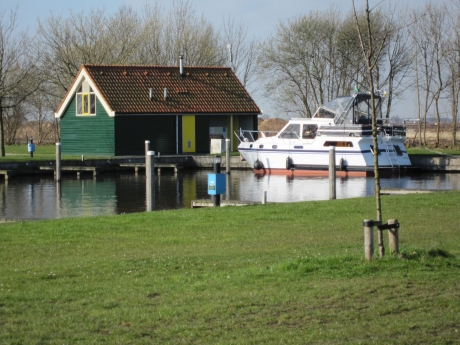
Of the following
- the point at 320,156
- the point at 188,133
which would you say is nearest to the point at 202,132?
the point at 188,133

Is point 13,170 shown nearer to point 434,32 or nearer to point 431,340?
point 434,32

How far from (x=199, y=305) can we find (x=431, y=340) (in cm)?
232

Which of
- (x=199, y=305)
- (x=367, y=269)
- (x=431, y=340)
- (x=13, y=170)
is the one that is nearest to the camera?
(x=431, y=340)

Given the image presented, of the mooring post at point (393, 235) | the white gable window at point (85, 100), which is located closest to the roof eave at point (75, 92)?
the white gable window at point (85, 100)

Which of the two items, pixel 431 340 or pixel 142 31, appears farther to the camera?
→ pixel 142 31

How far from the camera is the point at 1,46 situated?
4344 centimetres

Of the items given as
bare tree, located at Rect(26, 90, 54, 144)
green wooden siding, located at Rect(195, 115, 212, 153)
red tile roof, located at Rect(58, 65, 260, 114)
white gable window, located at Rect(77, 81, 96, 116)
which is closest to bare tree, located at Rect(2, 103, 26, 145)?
bare tree, located at Rect(26, 90, 54, 144)

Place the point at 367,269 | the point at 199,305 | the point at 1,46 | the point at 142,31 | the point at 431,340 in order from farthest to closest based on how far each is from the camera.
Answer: the point at 142,31
the point at 1,46
the point at 367,269
the point at 199,305
the point at 431,340

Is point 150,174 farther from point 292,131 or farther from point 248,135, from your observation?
point 248,135

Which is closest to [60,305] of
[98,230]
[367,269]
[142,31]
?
[367,269]

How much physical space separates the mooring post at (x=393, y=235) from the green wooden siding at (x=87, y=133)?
3668 cm

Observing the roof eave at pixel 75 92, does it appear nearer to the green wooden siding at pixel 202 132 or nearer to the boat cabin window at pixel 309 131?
the green wooden siding at pixel 202 132

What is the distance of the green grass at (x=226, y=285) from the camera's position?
663 cm

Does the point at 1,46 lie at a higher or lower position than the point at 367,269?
higher
